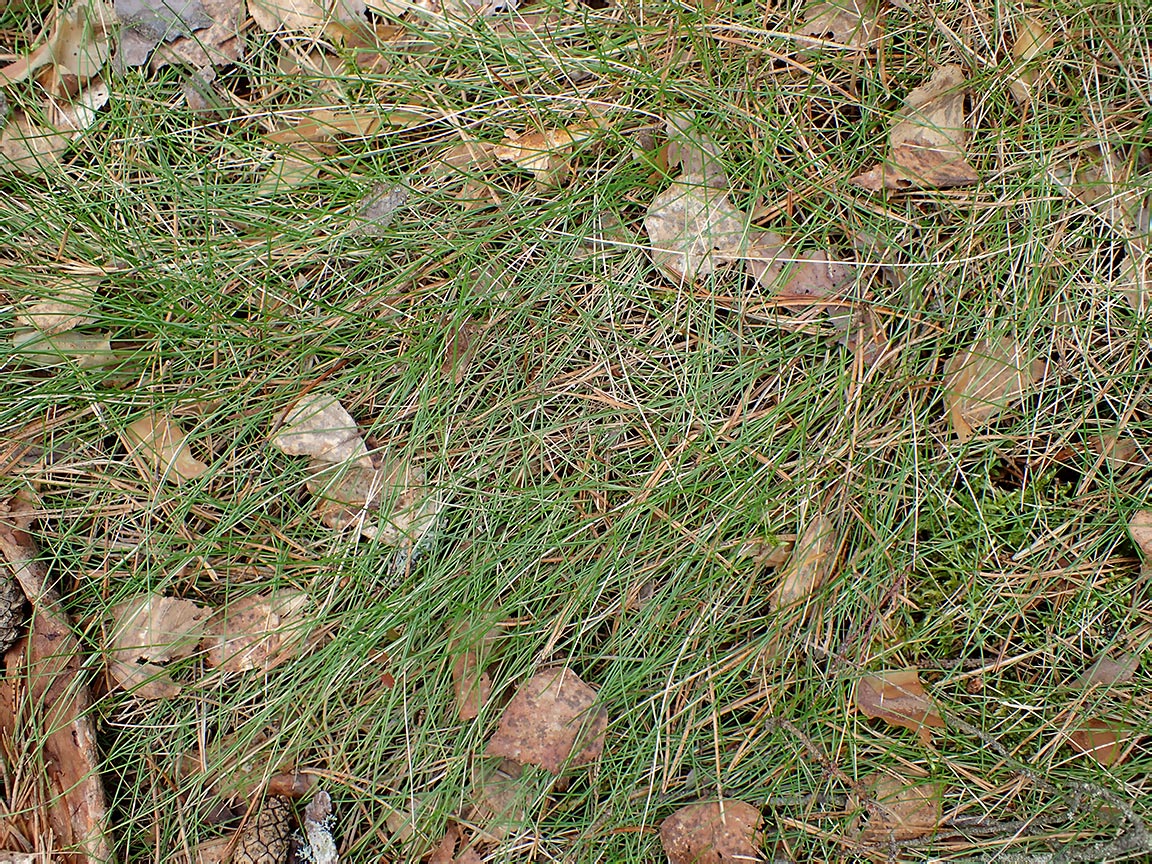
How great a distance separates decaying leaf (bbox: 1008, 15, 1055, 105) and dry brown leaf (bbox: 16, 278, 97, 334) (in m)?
2.72

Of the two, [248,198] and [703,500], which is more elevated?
[248,198]

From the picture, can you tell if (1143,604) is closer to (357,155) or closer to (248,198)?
(357,155)

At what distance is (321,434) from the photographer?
2281 mm

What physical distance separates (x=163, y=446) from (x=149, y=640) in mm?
545

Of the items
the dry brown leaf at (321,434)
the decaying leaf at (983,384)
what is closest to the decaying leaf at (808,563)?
the decaying leaf at (983,384)

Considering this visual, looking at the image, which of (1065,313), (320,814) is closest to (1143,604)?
(1065,313)

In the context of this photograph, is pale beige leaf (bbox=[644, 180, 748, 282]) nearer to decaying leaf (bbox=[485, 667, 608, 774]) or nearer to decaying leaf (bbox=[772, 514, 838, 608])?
decaying leaf (bbox=[772, 514, 838, 608])

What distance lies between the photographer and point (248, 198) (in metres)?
2.35

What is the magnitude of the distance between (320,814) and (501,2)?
7.88ft

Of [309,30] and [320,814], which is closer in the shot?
[320,814]

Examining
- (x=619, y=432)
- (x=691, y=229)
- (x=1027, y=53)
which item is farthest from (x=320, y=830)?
(x=1027, y=53)

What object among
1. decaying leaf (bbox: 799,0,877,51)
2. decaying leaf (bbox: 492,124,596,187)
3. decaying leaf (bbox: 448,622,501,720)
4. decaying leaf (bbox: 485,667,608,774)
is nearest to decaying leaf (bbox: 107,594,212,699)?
decaying leaf (bbox: 448,622,501,720)

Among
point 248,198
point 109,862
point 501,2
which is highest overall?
point 501,2

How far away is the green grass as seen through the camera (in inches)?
87.5
